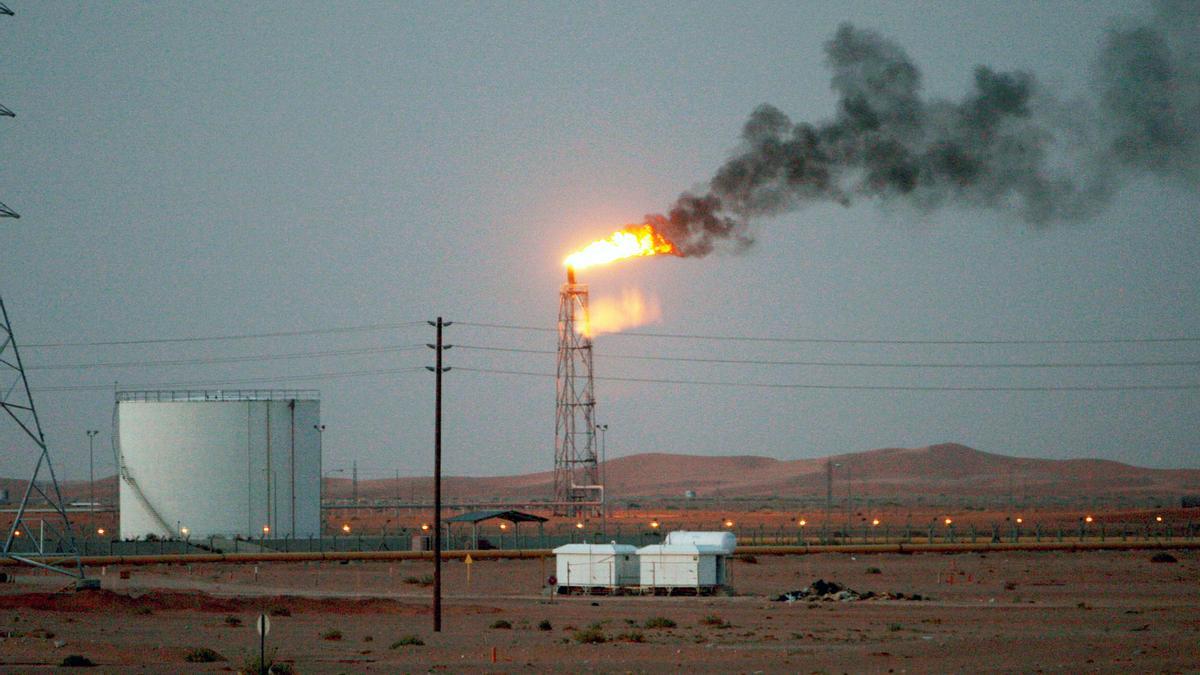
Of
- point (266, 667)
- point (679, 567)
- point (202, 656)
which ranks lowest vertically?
point (202, 656)

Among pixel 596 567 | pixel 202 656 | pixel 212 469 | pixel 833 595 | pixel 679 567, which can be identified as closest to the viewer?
pixel 202 656

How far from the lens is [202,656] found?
3019 cm

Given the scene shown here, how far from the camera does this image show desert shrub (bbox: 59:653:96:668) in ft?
93.7

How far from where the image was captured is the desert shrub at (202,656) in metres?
30.0

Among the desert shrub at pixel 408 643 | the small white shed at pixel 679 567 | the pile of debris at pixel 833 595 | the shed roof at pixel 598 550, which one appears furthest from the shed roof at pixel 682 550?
the desert shrub at pixel 408 643

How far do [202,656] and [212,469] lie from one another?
43.7 m

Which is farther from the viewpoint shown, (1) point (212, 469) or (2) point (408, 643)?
(1) point (212, 469)

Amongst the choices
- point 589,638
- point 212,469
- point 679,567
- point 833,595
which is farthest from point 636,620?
point 212,469

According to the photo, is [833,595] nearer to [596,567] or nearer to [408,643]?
[596,567]

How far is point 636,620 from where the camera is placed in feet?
131

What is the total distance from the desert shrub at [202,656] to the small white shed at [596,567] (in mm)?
20440

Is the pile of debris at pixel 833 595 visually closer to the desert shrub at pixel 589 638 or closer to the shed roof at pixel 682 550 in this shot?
the shed roof at pixel 682 550

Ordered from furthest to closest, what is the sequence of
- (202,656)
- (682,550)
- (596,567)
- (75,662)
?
(596,567), (682,550), (202,656), (75,662)

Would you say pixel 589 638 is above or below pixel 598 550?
below
